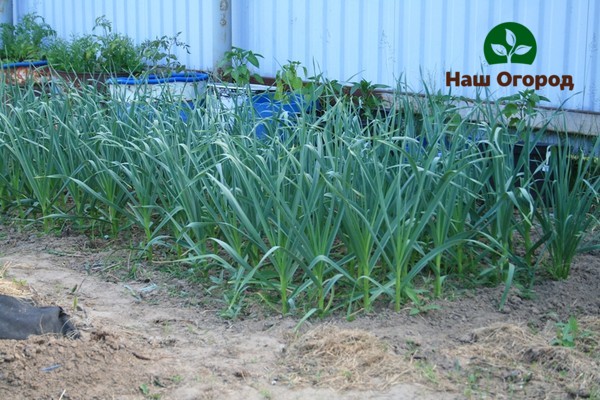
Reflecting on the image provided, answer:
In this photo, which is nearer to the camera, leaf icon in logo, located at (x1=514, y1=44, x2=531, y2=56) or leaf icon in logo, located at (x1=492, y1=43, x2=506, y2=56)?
leaf icon in logo, located at (x1=514, y1=44, x2=531, y2=56)

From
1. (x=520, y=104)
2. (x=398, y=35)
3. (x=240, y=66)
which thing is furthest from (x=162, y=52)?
(x=520, y=104)

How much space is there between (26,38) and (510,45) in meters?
6.02

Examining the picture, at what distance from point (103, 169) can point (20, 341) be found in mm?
1664

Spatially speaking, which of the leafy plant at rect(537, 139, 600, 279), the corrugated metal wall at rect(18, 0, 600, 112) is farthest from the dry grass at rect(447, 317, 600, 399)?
the corrugated metal wall at rect(18, 0, 600, 112)

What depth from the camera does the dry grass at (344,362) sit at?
3.37 meters

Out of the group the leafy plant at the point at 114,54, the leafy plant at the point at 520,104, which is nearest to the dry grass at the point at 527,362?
the leafy plant at the point at 520,104

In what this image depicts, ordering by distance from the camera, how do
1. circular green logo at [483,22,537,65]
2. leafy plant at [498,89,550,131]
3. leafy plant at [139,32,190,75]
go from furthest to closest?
leafy plant at [139,32,190,75] < circular green logo at [483,22,537,65] < leafy plant at [498,89,550,131]

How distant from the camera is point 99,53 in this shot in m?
9.61

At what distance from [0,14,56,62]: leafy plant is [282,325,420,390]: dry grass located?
7.20m

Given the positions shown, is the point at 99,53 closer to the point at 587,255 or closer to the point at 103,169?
the point at 103,169

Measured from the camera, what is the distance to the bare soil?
332cm

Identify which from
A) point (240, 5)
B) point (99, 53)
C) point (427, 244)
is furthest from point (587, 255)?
point (99, 53)

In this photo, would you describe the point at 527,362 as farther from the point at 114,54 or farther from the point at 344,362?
the point at 114,54

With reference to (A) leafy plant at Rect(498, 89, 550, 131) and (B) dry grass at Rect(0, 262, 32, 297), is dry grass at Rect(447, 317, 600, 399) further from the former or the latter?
(A) leafy plant at Rect(498, 89, 550, 131)
